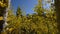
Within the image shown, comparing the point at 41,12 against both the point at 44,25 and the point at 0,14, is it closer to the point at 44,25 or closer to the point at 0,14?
the point at 44,25

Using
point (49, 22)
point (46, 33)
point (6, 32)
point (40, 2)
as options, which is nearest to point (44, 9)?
point (40, 2)

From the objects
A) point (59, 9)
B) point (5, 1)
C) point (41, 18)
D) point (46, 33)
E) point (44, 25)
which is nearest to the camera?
point (59, 9)

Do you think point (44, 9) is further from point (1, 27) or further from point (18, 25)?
point (1, 27)

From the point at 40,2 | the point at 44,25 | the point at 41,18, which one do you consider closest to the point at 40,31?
the point at 44,25

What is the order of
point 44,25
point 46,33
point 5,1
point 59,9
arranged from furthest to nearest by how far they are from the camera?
point 44,25, point 46,33, point 5,1, point 59,9

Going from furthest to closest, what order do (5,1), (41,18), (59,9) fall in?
(41,18)
(5,1)
(59,9)

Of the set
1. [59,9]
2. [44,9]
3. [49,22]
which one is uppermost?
[59,9]

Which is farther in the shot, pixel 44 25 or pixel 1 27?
pixel 44 25

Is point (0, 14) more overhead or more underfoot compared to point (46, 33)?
more overhead

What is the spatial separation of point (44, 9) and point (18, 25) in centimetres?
118

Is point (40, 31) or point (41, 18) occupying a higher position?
point (41, 18)

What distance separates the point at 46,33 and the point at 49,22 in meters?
0.44

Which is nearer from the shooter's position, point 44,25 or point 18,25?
point 44,25

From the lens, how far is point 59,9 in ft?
4.19
